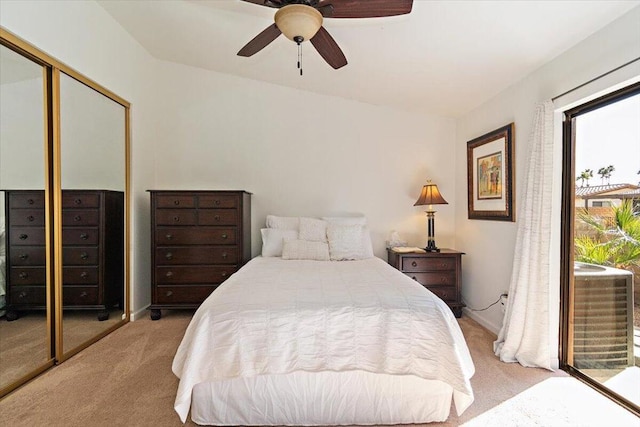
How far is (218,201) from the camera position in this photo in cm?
330

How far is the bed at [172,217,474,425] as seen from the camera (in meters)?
1.56

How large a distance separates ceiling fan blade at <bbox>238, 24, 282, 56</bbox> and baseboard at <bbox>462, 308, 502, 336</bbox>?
3.04 m

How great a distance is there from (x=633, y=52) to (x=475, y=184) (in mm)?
1740

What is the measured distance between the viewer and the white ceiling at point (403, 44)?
1.95 m

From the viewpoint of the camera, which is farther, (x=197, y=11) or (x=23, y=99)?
(x=197, y=11)

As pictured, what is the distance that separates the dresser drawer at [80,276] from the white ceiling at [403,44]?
2.27m

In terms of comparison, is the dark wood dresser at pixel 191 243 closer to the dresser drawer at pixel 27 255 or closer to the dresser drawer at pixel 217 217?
the dresser drawer at pixel 217 217

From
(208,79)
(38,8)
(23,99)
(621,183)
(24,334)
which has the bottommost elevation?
(24,334)

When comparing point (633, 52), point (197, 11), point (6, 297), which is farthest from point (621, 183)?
point (6, 297)

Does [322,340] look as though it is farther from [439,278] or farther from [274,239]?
[439,278]

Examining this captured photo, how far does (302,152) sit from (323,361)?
108 inches

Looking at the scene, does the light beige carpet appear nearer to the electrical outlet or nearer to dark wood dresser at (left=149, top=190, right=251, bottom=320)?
the electrical outlet

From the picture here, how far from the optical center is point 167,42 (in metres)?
3.25

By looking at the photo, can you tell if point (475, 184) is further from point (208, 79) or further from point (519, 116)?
point (208, 79)
